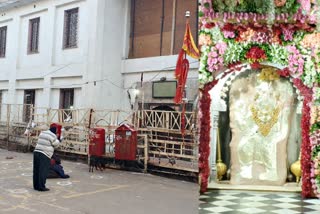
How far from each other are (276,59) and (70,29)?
9.43 m

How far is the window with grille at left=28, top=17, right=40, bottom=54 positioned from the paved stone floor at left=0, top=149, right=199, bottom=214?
7311 millimetres

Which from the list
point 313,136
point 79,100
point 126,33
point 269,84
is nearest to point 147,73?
point 126,33

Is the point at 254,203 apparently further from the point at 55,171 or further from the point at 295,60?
the point at 55,171

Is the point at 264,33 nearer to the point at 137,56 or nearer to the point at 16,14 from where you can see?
the point at 137,56

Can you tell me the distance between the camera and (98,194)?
312 inches

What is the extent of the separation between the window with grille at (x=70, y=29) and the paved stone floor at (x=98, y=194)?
5.80m

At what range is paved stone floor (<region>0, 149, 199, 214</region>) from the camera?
6.77 meters

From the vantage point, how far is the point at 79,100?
1449 cm

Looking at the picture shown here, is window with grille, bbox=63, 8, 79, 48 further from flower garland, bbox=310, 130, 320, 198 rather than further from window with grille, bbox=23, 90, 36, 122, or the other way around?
flower garland, bbox=310, 130, 320, 198

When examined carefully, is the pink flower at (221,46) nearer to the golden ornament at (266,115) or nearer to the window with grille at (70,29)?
the golden ornament at (266,115)

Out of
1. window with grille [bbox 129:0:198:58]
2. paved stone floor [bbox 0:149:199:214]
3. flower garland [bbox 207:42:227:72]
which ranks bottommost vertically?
paved stone floor [bbox 0:149:199:214]

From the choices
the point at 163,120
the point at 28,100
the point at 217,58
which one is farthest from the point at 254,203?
the point at 28,100

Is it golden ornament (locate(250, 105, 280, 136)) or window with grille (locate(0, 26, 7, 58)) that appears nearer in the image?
golden ornament (locate(250, 105, 280, 136))

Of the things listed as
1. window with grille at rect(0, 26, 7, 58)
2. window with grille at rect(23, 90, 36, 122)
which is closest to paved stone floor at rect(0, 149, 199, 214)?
window with grille at rect(23, 90, 36, 122)
